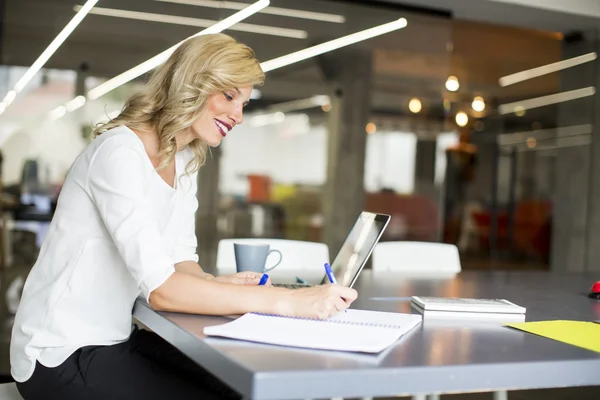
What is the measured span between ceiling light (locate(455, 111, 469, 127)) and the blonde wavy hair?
490 cm

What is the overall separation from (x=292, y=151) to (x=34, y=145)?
1.70 metres

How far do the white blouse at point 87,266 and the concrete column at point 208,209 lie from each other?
3.05 meters

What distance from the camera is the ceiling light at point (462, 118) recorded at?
6.43m

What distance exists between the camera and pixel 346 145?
202 inches

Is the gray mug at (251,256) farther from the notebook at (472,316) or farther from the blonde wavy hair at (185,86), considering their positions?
the notebook at (472,316)

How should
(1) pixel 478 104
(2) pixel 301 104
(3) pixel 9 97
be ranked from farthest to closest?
(1) pixel 478 104 < (2) pixel 301 104 < (3) pixel 9 97

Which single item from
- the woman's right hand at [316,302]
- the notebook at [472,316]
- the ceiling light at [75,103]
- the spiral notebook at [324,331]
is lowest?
the notebook at [472,316]

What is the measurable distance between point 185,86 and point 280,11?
3.33 m

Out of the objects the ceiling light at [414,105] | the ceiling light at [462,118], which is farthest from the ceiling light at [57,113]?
the ceiling light at [462,118]

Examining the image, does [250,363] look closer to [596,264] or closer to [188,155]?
[188,155]

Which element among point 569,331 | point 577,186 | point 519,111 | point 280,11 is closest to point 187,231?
point 569,331

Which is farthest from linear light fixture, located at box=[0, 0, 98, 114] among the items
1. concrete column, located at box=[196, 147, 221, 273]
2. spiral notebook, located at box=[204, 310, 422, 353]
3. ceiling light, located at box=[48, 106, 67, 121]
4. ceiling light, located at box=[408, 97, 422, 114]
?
spiral notebook, located at box=[204, 310, 422, 353]

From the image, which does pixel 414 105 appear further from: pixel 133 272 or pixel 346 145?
pixel 133 272

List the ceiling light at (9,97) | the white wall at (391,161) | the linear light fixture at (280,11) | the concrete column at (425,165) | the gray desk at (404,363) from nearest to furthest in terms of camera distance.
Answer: the gray desk at (404,363) → the ceiling light at (9,97) → the linear light fixture at (280,11) → the white wall at (391,161) → the concrete column at (425,165)
